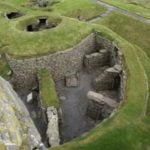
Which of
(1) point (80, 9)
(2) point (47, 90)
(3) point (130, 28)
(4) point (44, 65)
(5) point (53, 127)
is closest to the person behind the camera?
(5) point (53, 127)

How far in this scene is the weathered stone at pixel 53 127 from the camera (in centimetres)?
2532

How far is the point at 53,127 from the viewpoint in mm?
26609

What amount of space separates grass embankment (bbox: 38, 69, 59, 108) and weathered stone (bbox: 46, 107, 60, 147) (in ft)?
2.81

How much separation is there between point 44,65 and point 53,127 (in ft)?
32.8

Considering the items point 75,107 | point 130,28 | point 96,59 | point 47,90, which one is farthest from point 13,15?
point 75,107

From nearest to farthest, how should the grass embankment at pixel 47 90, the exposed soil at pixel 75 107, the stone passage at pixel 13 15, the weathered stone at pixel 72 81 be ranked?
the exposed soil at pixel 75 107 < the grass embankment at pixel 47 90 < the weathered stone at pixel 72 81 < the stone passage at pixel 13 15

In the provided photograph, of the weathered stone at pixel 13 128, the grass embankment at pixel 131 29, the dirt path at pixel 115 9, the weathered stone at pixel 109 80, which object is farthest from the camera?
the dirt path at pixel 115 9

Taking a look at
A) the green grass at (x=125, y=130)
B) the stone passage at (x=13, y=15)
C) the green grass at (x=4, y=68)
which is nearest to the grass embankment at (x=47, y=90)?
the green grass at (x=4, y=68)

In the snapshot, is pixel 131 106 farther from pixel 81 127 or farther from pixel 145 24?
pixel 145 24

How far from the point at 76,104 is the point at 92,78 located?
5.09 meters

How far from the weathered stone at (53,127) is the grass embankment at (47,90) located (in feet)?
2.81

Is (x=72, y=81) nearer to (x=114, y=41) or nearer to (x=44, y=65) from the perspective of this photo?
(x=44, y=65)

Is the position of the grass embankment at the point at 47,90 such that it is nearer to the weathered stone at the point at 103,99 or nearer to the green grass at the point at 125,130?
the weathered stone at the point at 103,99

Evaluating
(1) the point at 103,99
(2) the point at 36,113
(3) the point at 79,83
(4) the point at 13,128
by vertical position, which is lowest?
(2) the point at 36,113
